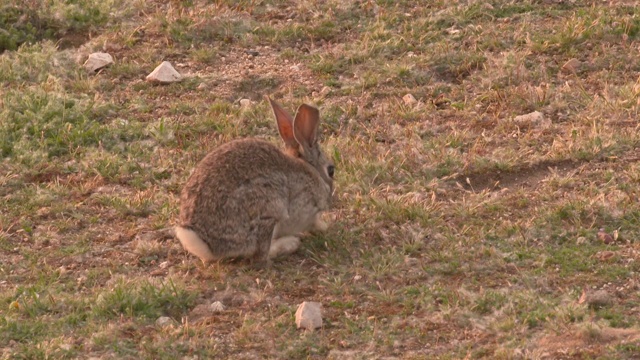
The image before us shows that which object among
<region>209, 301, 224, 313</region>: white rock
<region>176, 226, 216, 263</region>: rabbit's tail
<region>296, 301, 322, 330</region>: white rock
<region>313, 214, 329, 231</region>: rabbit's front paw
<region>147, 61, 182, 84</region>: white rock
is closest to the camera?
<region>296, 301, 322, 330</region>: white rock

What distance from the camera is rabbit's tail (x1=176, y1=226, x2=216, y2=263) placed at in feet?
22.4

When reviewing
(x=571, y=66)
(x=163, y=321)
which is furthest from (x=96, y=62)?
(x=163, y=321)

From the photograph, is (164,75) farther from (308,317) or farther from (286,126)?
(308,317)

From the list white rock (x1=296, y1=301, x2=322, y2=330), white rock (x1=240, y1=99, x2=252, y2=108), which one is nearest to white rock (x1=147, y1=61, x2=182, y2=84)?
white rock (x1=240, y1=99, x2=252, y2=108)

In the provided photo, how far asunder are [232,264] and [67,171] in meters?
1.91

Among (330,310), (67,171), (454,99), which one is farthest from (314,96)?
(330,310)

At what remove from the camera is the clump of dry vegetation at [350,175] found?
6.25 metres

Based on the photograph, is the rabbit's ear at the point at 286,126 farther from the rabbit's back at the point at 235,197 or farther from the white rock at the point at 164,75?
the white rock at the point at 164,75

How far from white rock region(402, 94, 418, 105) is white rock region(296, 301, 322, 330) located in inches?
122

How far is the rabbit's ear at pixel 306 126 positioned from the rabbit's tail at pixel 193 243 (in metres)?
1.08

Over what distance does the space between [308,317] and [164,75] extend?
396 cm

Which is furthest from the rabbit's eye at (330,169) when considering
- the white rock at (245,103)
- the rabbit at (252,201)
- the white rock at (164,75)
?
the white rock at (164,75)

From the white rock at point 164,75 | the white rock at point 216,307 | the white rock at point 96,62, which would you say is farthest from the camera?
the white rock at point 96,62

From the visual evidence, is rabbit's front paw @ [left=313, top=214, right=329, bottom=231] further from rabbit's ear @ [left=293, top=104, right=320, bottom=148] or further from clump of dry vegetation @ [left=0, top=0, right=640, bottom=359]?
rabbit's ear @ [left=293, top=104, right=320, bottom=148]
